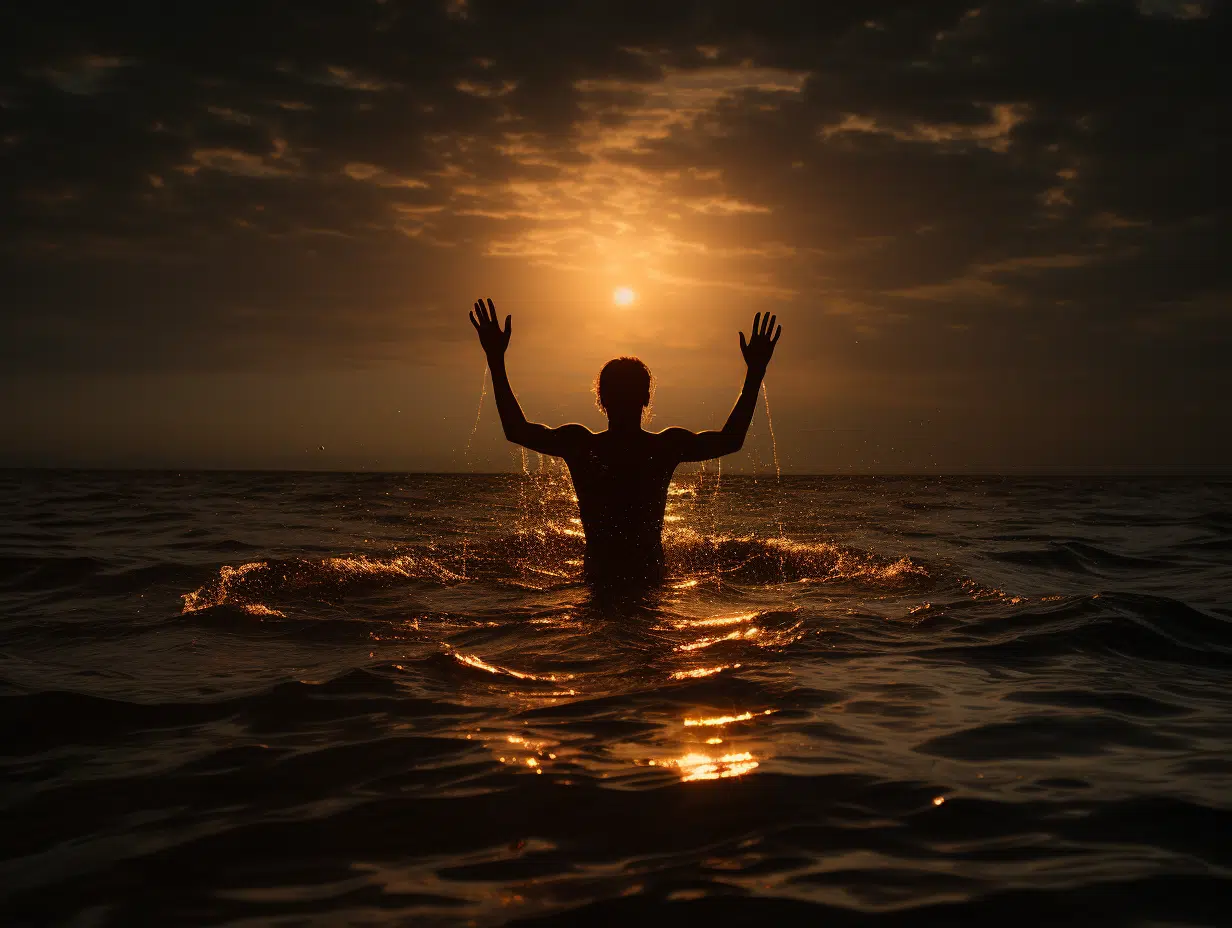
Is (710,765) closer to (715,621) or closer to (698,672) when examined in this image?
(698,672)

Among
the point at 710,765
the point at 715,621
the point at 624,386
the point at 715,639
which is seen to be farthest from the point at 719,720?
the point at 624,386

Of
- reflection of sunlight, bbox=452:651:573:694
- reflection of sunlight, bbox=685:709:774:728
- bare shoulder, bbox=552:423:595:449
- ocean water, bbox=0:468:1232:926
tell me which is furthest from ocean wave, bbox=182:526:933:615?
reflection of sunlight, bbox=685:709:774:728

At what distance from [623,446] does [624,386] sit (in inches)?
19.9

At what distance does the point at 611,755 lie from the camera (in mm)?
3607

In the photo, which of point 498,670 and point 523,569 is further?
point 523,569

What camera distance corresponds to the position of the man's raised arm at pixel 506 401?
7.25m

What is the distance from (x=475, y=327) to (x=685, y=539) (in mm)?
4974

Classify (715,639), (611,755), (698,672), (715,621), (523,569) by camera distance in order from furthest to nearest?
(523,569) → (715,621) → (715,639) → (698,672) → (611,755)

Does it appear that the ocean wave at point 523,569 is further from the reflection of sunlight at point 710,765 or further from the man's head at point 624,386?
the reflection of sunlight at point 710,765

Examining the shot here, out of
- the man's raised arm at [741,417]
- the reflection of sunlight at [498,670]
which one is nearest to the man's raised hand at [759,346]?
the man's raised arm at [741,417]

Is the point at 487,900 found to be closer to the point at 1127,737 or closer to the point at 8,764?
the point at 8,764

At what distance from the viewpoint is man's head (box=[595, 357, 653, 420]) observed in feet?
24.1

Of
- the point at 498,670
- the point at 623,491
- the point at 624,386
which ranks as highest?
the point at 624,386

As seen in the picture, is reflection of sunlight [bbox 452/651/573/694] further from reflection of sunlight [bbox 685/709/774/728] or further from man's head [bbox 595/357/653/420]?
man's head [bbox 595/357/653/420]
